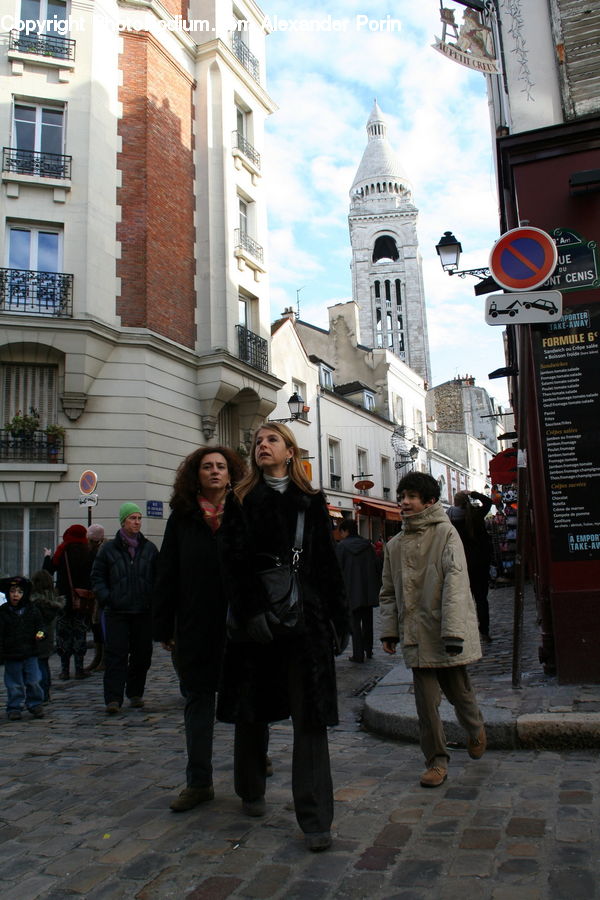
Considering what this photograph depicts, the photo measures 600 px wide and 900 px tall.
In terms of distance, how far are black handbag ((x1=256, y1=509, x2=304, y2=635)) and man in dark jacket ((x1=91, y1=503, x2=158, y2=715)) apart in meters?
3.56

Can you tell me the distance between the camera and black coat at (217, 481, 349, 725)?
3.21 metres

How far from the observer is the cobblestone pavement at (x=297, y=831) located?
2760 millimetres

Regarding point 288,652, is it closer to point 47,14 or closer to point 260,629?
point 260,629

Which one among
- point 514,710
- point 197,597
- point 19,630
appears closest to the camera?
point 197,597

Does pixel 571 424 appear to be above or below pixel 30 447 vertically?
below

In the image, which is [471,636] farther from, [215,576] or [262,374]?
[262,374]

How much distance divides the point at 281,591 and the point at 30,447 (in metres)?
13.3

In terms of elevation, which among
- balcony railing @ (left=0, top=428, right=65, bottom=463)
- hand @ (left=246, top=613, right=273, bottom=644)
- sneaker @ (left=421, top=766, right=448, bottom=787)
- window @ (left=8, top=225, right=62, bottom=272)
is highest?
window @ (left=8, top=225, right=62, bottom=272)

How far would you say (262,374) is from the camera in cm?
1989

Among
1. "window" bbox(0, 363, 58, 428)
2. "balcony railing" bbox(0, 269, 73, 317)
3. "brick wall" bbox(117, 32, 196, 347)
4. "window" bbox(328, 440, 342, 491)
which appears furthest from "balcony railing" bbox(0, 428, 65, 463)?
"window" bbox(328, 440, 342, 491)

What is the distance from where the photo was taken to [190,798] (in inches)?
143

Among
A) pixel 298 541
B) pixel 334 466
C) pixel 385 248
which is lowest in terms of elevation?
pixel 298 541

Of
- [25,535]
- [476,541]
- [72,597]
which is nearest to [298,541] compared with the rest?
[72,597]

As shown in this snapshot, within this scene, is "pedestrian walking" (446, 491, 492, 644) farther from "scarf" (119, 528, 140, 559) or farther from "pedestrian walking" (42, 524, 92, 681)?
"pedestrian walking" (42, 524, 92, 681)
